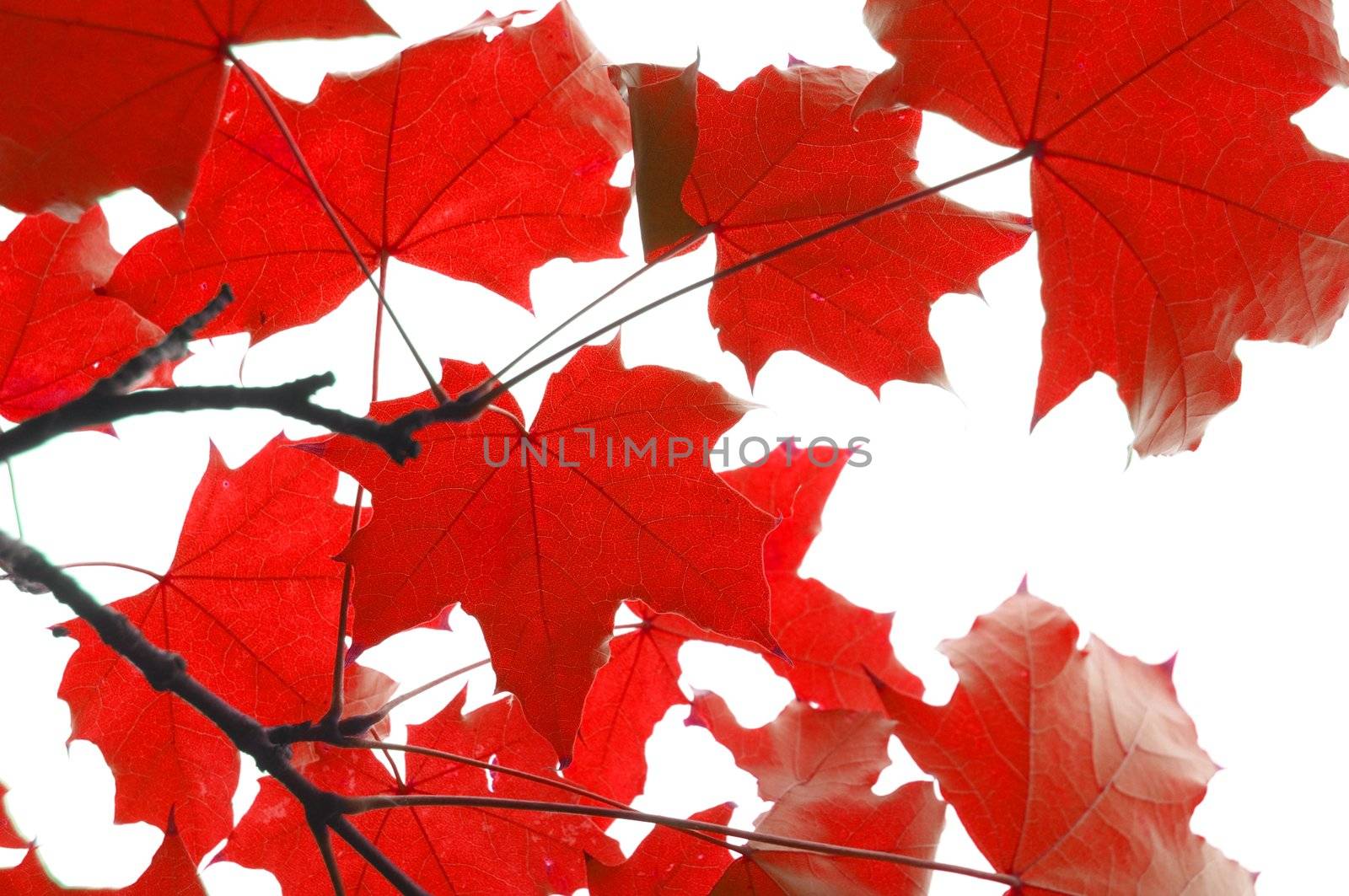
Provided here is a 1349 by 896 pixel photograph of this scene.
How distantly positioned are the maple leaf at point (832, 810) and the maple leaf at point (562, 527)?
0.72ft

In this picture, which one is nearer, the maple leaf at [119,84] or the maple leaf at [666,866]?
the maple leaf at [119,84]

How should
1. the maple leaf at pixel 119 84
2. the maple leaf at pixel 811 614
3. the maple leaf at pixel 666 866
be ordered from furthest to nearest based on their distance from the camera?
the maple leaf at pixel 811 614 → the maple leaf at pixel 666 866 → the maple leaf at pixel 119 84

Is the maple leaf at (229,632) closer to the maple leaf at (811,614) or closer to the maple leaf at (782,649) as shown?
the maple leaf at (782,649)

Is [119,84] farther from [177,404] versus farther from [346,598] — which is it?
[346,598]

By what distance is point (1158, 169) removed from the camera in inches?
41.5

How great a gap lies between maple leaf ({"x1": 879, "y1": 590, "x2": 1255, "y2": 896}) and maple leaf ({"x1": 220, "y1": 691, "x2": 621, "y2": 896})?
46 centimetres

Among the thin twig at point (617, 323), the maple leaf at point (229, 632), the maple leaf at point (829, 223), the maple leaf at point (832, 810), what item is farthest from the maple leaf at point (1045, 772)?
the maple leaf at point (229, 632)

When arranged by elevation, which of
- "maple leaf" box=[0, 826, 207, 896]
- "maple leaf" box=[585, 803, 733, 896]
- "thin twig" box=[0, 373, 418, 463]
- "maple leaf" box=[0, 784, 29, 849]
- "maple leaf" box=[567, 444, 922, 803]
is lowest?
"maple leaf" box=[585, 803, 733, 896]

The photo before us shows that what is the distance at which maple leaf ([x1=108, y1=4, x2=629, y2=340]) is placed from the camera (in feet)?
3.61

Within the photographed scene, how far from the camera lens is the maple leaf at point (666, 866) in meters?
1.18

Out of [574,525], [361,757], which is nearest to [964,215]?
[574,525]

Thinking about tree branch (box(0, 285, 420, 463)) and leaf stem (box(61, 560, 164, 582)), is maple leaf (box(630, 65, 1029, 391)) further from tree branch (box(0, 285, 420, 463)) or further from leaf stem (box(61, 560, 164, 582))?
leaf stem (box(61, 560, 164, 582))

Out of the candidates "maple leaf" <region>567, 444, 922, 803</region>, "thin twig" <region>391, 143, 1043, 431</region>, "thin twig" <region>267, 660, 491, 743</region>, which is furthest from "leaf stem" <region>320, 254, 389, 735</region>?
"maple leaf" <region>567, 444, 922, 803</region>

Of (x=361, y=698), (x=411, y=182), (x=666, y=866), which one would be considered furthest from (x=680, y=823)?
(x=411, y=182)
